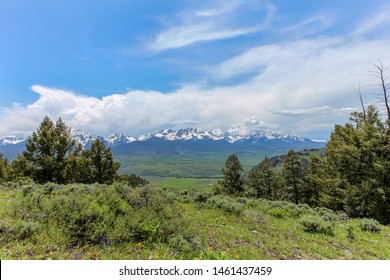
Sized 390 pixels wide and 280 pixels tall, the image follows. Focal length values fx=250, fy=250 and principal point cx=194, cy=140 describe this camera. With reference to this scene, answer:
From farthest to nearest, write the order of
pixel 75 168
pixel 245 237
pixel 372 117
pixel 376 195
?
pixel 75 168
pixel 372 117
pixel 376 195
pixel 245 237

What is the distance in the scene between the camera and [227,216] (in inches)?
492

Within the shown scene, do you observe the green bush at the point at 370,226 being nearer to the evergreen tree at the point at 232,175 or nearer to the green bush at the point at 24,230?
the green bush at the point at 24,230

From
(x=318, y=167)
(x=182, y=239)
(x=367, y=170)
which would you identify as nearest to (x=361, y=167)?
(x=367, y=170)

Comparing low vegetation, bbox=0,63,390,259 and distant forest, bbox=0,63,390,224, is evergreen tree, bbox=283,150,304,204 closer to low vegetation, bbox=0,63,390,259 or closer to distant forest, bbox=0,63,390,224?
distant forest, bbox=0,63,390,224

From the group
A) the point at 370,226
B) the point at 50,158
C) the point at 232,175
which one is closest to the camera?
the point at 370,226

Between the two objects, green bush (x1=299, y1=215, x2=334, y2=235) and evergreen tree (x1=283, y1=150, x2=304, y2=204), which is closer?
green bush (x1=299, y1=215, x2=334, y2=235)

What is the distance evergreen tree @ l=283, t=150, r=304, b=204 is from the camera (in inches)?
2021

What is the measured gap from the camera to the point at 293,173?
5172 cm

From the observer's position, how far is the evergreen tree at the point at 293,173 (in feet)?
168

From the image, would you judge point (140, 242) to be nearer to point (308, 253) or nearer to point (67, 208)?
point (67, 208)

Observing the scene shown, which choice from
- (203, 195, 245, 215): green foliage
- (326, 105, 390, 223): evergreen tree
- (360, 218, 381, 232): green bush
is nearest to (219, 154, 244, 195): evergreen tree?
(326, 105, 390, 223): evergreen tree

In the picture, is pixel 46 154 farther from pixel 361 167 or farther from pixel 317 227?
pixel 361 167

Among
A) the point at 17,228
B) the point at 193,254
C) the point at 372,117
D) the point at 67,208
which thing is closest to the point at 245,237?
the point at 193,254
